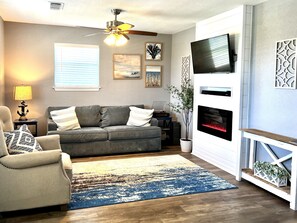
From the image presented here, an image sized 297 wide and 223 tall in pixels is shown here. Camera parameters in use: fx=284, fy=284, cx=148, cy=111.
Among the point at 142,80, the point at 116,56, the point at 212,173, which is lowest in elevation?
the point at 212,173

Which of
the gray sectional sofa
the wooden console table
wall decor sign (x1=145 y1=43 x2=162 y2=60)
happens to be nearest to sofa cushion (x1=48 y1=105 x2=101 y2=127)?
the gray sectional sofa

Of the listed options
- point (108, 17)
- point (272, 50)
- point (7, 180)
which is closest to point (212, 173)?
point (272, 50)

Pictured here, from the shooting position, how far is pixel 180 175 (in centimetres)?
420

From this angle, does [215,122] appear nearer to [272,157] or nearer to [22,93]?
[272,157]

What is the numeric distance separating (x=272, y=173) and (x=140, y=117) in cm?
292

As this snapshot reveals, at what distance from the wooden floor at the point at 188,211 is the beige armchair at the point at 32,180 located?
143 mm

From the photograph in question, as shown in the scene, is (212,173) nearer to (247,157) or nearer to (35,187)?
(247,157)

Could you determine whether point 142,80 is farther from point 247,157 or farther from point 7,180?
point 7,180

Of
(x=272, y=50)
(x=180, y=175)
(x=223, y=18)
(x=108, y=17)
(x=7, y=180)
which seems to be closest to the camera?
(x=7, y=180)

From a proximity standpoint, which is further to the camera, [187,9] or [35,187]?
[187,9]

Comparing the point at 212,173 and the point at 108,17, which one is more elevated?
the point at 108,17

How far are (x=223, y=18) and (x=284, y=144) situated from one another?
2.31 metres

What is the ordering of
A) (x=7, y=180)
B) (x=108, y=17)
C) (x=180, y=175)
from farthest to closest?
(x=108, y=17) < (x=180, y=175) < (x=7, y=180)

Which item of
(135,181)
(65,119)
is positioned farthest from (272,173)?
(65,119)
